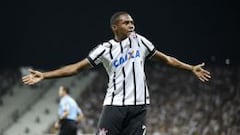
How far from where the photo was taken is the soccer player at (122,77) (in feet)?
15.5

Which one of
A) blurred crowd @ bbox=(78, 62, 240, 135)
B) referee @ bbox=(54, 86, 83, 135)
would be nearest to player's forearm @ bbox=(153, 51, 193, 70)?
referee @ bbox=(54, 86, 83, 135)

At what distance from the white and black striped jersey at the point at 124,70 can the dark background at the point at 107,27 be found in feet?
34.5

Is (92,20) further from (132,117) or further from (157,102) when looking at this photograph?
(132,117)

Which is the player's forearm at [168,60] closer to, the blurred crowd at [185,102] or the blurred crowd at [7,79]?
the blurred crowd at [185,102]

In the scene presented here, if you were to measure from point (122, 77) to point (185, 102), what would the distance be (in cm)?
1736

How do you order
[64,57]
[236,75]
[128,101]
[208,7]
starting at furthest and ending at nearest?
[236,75] → [64,57] → [208,7] → [128,101]

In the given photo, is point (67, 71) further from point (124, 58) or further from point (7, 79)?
point (7, 79)

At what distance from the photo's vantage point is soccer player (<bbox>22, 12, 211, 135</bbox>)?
15.5 ft

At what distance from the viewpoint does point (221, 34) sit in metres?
16.2

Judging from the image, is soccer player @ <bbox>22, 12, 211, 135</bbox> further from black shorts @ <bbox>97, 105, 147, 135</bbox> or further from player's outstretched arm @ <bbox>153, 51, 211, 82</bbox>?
player's outstretched arm @ <bbox>153, 51, 211, 82</bbox>

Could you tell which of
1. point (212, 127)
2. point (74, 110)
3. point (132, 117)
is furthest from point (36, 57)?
point (132, 117)

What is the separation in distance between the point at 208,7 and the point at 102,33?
337 cm

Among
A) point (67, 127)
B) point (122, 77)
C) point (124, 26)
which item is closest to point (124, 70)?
point (122, 77)

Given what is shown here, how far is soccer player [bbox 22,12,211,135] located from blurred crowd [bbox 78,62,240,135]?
13176 millimetres
